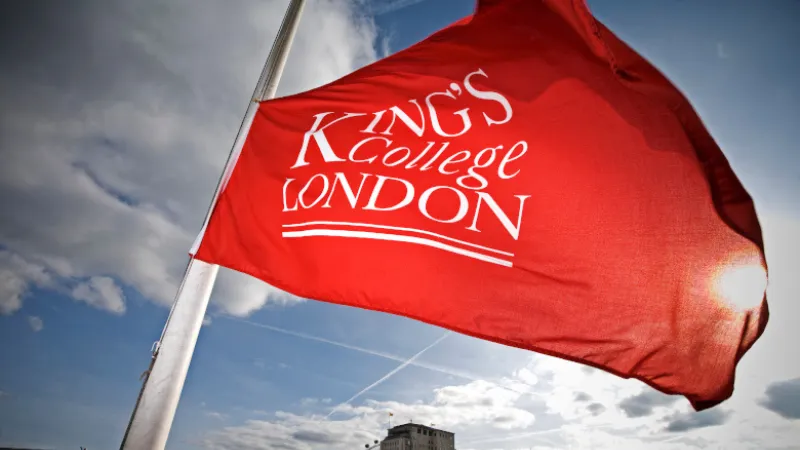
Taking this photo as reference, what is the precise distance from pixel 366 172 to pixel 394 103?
2.49 feet

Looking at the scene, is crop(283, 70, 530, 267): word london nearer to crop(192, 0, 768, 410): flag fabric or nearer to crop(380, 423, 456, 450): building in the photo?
crop(192, 0, 768, 410): flag fabric

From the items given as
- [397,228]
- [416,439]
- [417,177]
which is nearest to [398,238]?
[397,228]

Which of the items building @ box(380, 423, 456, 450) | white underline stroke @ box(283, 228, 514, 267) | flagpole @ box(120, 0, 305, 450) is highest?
building @ box(380, 423, 456, 450)

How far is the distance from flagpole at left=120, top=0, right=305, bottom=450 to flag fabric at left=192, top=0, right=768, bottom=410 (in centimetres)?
19

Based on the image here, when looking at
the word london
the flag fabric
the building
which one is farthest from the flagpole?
the building

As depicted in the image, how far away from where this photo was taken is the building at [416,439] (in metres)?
93.7

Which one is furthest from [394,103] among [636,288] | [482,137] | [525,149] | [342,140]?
[636,288]

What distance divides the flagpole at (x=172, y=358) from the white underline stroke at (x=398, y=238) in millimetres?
689

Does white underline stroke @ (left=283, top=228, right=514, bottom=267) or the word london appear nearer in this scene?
white underline stroke @ (left=283, top=228, right=514, bottom=267)

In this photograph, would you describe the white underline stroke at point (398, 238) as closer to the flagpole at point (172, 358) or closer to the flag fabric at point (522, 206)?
the flag fabric at point (522, 206)

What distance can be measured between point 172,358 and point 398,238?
171 cm

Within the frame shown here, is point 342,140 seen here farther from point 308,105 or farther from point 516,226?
point 516,226

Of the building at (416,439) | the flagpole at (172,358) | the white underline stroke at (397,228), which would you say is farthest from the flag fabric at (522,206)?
the building at (416,439)

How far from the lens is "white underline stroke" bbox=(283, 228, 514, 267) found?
124 inches
